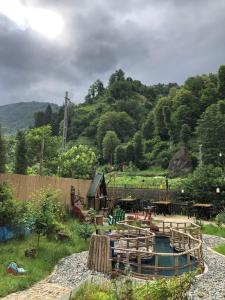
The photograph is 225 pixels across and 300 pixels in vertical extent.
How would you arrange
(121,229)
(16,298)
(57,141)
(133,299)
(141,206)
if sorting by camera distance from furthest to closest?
(57,141), (141,206), (121,229), (16,298), (133,299)

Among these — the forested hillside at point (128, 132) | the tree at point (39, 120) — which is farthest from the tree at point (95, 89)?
the tree at point (39, 120)

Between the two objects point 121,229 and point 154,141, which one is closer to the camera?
point 121,229

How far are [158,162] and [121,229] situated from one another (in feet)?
171

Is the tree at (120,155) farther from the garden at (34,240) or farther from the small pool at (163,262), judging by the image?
the garden at (34,240)

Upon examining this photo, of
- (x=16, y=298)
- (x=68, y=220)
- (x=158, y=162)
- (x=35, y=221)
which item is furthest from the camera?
(x=158, y=162)

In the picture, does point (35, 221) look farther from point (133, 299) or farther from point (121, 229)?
point (133, 299)

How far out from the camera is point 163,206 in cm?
2778

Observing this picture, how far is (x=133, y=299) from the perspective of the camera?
5.89 m

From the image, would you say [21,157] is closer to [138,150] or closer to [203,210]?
[203,210]

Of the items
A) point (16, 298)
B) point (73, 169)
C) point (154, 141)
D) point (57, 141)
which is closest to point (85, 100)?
point (154, 141)

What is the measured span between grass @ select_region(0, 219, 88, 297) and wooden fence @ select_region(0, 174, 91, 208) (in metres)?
2.42

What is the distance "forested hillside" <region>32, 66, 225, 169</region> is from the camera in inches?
2205

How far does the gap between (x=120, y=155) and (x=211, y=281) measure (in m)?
63.9

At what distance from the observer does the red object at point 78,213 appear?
64.6 feet
